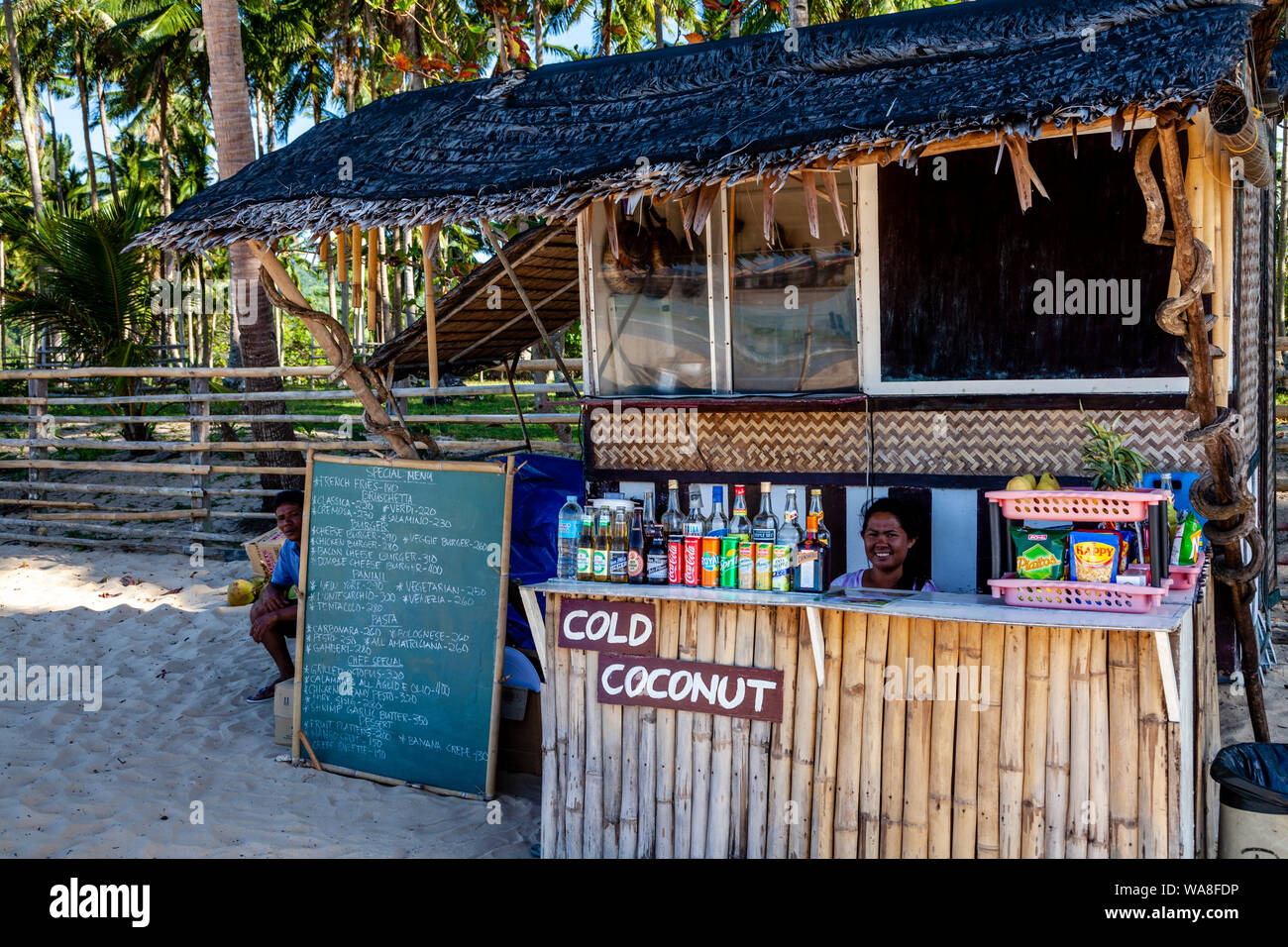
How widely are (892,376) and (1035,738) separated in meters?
2.42

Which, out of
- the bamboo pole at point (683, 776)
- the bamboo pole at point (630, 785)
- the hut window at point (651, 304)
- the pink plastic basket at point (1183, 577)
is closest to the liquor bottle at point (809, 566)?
the bamboo pole at point (683, 776)

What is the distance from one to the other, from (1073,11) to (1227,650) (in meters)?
3.64

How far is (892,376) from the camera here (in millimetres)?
5539

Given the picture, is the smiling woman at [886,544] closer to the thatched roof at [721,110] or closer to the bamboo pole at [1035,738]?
the bamboo pole at [1035,738]

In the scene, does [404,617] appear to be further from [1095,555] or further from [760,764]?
[1095,555]

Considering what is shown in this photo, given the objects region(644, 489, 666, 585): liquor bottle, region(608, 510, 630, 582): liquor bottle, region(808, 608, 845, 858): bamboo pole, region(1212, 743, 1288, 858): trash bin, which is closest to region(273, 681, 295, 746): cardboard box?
region(608, 510, 630, 582): liquor bottle

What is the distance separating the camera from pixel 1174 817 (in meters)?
3.38

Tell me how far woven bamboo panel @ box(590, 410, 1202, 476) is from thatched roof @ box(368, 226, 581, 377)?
1245 millimetres

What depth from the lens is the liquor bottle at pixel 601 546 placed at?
4.25 meters

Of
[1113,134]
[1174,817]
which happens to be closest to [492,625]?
[1174,817]

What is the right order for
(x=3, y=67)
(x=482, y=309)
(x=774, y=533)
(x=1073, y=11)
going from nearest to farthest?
1. (x=774, y=533)
2. (x=1073, y=11)
3. (x=482, y=309)
4. (x=3, y=67)

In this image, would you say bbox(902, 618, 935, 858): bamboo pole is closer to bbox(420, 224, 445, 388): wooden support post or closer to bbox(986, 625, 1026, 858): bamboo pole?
bbox(986, 625, 1026, 858): bamboo pole

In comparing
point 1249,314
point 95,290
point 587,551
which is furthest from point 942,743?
point 95,290
